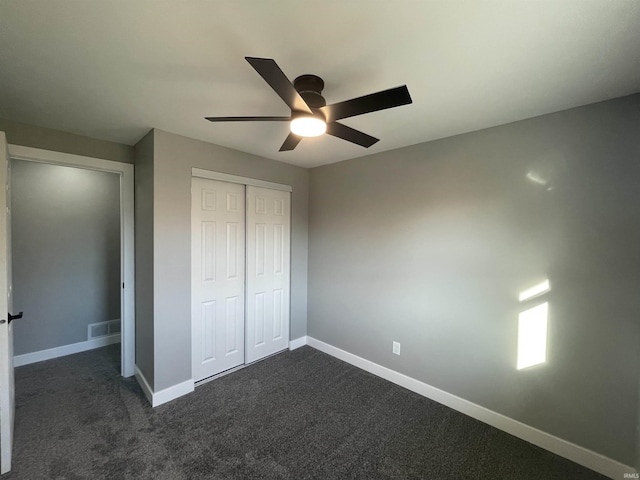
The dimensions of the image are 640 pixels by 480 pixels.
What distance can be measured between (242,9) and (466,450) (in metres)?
2.92

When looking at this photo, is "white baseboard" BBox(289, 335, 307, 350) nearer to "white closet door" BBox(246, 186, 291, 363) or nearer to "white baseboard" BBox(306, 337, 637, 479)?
"white closet door" BBox(246, 186, 291, 363)

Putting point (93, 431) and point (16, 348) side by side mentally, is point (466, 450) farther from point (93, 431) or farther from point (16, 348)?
point (16, 348)

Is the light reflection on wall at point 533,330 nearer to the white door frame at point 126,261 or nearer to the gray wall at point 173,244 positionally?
the gray wall at point 173,244

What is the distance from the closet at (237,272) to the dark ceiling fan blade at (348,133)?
1.53m

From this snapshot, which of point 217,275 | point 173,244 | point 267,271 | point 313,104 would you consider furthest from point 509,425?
point 173,244

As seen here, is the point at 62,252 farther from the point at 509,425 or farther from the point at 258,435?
the point at 509,425

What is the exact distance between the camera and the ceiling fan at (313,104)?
114cm

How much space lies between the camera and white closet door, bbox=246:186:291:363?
10.2 ft

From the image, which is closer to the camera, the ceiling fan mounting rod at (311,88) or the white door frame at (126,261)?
the ceiling fan mounting rod at (311,88)

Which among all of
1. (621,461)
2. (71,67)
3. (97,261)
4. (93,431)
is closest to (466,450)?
A: (621,461)

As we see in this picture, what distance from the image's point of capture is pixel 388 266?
284cm

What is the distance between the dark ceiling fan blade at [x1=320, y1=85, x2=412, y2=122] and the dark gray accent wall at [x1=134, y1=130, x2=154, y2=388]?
5.89 feet

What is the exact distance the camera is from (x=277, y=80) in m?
1.14

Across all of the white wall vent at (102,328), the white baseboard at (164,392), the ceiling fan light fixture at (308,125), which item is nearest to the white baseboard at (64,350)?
the white wall vent at (102,328)
